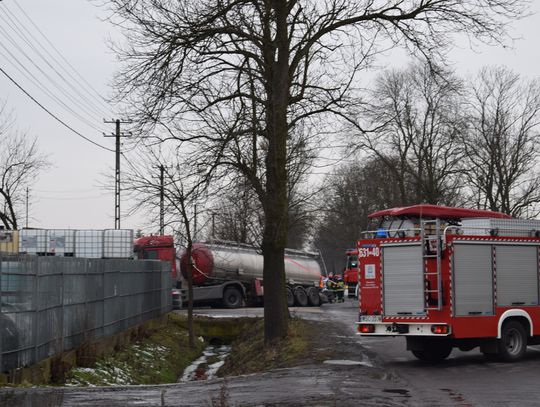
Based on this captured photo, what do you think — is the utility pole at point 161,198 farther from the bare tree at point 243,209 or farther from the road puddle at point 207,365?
the road puddle at point 207,365

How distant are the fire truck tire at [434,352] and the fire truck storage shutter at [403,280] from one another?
1.49m

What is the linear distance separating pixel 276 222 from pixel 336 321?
11.5m

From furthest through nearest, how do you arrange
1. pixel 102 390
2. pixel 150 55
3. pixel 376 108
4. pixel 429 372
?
pixel 376 108 < pixel 150 55 < pixel 429 372 < pixel 102 390

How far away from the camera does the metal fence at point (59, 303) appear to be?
1423 centimetres

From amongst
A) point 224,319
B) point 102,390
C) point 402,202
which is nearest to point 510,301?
point 102,390

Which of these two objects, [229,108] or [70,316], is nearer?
[70,316]

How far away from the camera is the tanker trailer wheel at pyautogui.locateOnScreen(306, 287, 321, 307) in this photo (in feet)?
148

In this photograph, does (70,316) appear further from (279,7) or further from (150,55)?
(279,7)

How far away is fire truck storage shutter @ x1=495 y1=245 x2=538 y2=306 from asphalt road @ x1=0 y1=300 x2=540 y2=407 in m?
1.29

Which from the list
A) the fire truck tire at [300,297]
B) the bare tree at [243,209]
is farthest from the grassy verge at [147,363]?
the fire truck tire at [300,297]

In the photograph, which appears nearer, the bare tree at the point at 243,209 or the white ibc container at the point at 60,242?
the bare tree at the point at 243,209

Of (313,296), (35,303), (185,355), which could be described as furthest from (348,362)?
(313,296)

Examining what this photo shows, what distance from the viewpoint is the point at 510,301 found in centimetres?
1738

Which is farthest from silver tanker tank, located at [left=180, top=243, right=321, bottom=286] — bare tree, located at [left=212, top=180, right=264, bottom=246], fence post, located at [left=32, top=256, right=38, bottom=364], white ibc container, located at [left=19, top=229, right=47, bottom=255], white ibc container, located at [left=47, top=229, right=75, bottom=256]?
fence post, located at [left=32, top=256, right=38, bottom=364]
